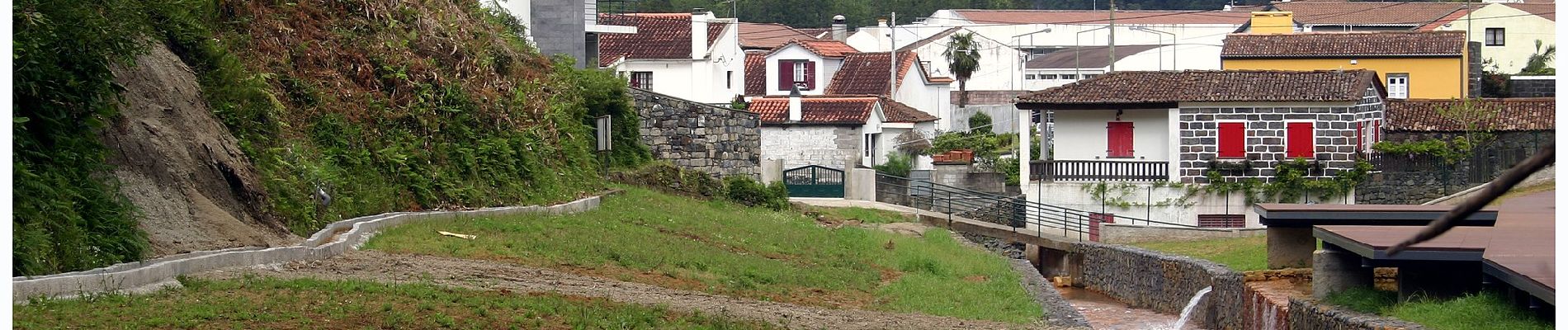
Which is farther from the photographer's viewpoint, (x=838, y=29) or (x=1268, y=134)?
(x=838, y=29)

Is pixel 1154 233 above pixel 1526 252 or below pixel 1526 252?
below

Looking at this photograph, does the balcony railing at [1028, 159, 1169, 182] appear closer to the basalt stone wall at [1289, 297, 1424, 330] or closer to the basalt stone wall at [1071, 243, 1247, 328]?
the basalt stone wall at [1071, 243, 1247, 328]

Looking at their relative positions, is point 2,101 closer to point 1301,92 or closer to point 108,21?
point 108,21

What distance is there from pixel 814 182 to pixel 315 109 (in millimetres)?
24259

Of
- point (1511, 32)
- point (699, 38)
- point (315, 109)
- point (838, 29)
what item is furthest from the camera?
point (838, 29)

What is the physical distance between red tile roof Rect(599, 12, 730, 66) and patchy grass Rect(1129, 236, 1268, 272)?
2324cm

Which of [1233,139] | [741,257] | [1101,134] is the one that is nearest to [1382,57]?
[1233,139]

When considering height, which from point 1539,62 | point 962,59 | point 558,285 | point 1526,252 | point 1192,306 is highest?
point 962,59

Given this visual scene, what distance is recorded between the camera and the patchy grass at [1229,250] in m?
22.6

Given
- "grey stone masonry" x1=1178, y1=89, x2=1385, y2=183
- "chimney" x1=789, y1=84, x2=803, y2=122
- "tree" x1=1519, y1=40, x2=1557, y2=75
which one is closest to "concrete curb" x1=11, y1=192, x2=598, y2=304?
"grey stone masonry" x1=1178, y1=89, x2=1385, y2=183

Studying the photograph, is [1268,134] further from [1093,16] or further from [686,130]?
[1093,16]

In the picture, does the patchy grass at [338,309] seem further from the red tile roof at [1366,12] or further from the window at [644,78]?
the red tile roof at [1366,12]

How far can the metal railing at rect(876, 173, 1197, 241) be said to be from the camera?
120 feet

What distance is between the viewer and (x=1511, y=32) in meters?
76.4
